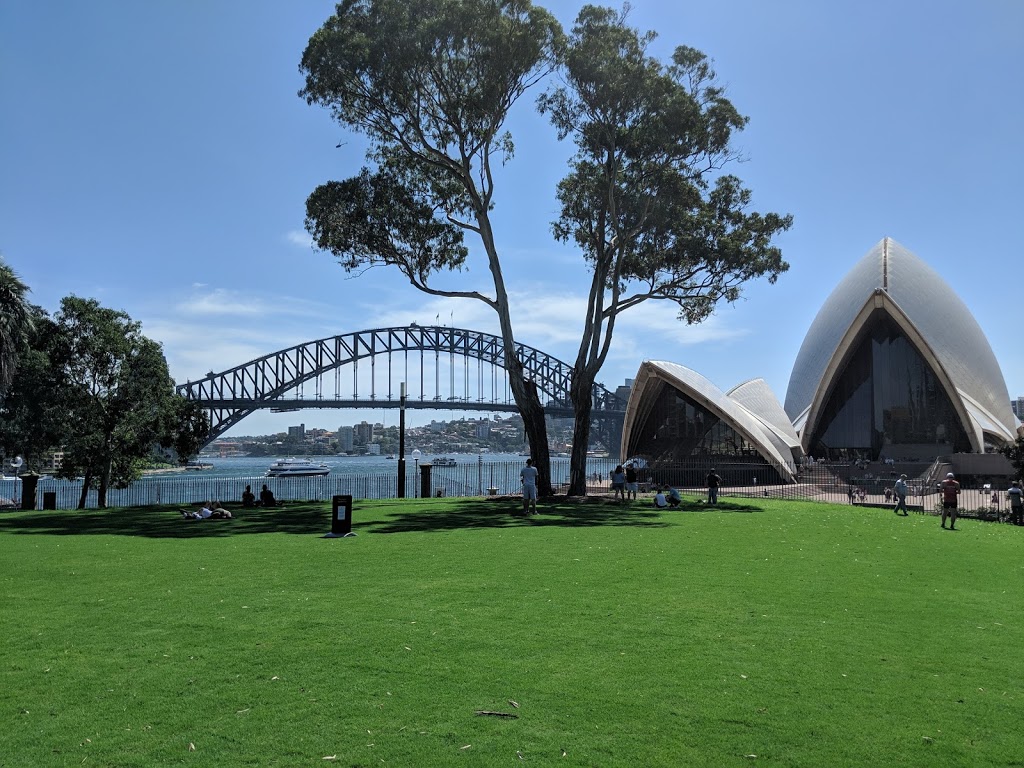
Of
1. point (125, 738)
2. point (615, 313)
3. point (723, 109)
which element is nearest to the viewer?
point (125, 738)

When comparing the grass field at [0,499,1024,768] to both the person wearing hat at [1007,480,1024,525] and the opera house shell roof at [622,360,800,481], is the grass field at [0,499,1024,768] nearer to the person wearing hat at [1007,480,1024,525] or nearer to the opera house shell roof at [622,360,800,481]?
the person wearing hat at [1007,480,1024,525]

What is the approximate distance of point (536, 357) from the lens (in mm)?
121875

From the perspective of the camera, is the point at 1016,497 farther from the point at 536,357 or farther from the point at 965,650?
the point at 536,357

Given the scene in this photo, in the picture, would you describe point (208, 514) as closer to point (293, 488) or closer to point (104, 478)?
point (104, 478)

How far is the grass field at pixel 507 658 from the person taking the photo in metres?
4.11

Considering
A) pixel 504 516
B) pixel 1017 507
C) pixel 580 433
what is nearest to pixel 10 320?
pixel 504 516

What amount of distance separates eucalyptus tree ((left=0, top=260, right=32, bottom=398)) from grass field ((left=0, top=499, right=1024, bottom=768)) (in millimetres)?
10528

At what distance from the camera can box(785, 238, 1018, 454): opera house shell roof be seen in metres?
41.5

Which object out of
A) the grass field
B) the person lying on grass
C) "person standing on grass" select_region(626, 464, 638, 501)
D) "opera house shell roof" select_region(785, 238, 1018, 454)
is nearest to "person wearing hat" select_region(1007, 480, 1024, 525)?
"person standing on grass" select_region(626, 464, 638, 501)

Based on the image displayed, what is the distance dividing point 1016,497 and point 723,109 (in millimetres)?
13484

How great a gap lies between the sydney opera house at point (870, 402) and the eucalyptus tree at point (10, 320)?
96.6 feet

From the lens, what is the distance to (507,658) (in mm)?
5480

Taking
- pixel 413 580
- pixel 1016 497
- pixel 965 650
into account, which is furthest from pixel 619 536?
pixel 1016 497

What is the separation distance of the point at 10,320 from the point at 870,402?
4173cm
